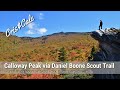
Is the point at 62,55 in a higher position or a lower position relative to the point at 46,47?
lower

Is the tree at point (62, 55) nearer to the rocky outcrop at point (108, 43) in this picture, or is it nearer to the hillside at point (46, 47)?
the hillside at point (46, 47)

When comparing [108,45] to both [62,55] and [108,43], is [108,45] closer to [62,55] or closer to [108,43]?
[108,43]

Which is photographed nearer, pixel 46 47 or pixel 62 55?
pixel 62 55

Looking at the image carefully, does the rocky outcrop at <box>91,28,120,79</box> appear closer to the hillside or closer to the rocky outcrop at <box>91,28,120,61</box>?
the rocky outcrop at <box>91,28,120,61</box>

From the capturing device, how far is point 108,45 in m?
15.4

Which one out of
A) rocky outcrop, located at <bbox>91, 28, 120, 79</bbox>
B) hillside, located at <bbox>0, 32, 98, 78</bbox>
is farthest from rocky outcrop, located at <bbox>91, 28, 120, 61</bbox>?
hillside, located at <bbox>0, 32, 98, 78</bbox>

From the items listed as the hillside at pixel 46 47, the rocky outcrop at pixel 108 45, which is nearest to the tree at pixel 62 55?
the hillside at pixel 46 47

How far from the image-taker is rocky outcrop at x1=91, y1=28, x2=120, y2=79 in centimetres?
1446

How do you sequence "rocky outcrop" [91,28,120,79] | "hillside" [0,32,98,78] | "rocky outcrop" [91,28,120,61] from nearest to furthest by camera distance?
"hillside" [0,32,98,78]
"rocky outcrop" [91,28,120,79]
"rocky outcrop" [91,28,120,61]

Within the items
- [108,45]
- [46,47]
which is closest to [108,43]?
[108,45]
